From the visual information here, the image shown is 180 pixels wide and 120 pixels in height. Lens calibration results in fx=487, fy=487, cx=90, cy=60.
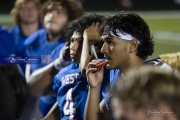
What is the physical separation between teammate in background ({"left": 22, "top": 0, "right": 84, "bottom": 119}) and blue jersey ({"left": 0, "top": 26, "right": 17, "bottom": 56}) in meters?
0.30

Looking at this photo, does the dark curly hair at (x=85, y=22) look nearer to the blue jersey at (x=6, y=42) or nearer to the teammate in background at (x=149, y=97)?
the teammate in background at (x=149, y=97)

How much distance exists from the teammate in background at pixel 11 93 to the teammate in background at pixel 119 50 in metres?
0.40

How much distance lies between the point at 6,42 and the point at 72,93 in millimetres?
2635

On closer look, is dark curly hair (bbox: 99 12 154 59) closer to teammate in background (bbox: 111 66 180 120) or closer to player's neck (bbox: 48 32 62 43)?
teammate in background (bbox: 111 66 180 120)

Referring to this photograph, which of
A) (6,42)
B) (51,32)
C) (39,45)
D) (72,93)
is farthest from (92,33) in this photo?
(6,42)

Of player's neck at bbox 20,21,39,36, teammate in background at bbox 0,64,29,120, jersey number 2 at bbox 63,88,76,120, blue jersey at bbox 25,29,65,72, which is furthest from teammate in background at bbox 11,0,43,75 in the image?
jersey number 2 at bbox 63,88,76,120

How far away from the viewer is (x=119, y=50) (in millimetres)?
2553

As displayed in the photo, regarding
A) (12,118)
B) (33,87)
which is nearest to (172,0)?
(33,87)

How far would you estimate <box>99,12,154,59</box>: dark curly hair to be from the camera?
8.43 feet

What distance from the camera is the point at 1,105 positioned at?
2.24 m

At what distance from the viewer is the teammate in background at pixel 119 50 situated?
8.37 ft

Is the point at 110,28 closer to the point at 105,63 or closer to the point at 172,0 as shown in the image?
the point at 105,63

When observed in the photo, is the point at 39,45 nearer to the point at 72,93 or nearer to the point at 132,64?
the point at 72,93

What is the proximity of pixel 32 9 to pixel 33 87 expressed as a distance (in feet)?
6.36
